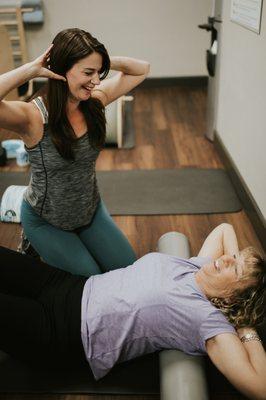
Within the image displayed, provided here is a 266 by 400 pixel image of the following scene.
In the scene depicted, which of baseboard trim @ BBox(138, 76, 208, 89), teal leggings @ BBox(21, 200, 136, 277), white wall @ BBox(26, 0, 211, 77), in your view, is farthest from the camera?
baseboard trim @ BBox(138, 76, 208, 89)

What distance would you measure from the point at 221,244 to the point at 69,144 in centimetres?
69

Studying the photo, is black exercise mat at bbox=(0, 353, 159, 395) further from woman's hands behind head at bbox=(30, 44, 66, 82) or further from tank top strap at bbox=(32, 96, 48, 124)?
woman's hands behind head at bbox=(30, 44, 66, 82)

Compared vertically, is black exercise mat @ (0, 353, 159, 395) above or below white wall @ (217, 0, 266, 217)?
below

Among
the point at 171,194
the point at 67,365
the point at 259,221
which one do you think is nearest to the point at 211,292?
the point at 67,365

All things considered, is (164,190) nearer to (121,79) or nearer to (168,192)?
(168,192)

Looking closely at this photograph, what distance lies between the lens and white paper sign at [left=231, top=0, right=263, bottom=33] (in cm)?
220

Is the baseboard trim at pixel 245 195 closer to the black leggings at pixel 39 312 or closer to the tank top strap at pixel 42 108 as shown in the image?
the black leggings at pixel 39 312

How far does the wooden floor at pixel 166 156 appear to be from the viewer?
229 centimetres

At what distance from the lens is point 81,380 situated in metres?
1.45

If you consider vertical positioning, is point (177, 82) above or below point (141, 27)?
below

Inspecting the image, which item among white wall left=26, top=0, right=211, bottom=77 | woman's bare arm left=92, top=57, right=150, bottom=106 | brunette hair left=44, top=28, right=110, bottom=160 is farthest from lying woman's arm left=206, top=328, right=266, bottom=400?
white wall left=26, top=0, right=211, bottom=77

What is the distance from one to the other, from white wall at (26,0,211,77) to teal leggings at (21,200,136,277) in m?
3.46

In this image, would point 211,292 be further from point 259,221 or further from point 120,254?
point 259,221

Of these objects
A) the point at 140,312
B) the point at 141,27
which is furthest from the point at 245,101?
the point at 141,27
